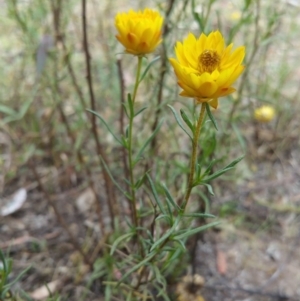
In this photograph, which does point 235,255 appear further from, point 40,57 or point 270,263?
point 40,57

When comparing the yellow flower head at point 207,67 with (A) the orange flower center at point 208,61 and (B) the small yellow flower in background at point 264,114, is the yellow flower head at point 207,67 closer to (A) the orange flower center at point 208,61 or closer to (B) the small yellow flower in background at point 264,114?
(A) the orange flower center at point 208,61

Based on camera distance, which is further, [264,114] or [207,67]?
[264,114]

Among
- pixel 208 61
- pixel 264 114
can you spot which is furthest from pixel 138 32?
pixel 264 114

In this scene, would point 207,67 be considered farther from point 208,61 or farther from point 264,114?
point 264,114

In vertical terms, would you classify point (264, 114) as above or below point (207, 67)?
below

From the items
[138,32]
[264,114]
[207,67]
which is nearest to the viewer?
[207,67]

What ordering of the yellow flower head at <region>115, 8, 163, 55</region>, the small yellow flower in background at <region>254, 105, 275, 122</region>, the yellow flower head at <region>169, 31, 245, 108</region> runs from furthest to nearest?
the small yellow flower in background at <region>254, 105, 275, 122</region> → the yellow flower head at <region>115, 8, 163, 55</region> → the yellow flower head at <region>169, 31, 245, 108</region>

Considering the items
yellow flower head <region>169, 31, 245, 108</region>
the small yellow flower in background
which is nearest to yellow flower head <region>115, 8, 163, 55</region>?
yellow flower head <region>169, 31, 245, 108</region>

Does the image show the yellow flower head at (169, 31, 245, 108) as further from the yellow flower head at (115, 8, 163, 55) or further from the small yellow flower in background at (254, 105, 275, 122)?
the small yellow flower in background at (254, 105, 275, 122)
